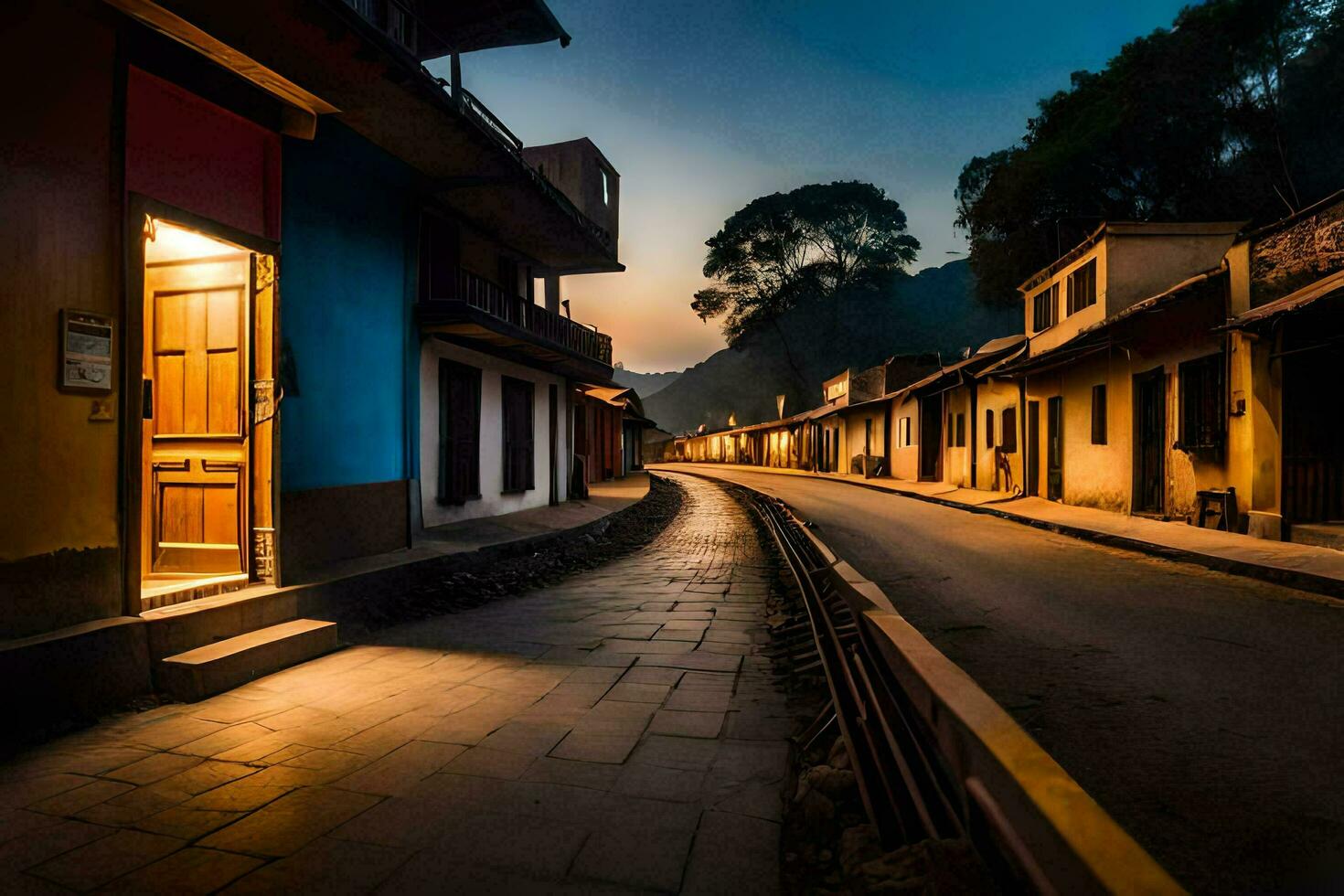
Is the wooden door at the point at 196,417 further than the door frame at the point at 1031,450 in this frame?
No

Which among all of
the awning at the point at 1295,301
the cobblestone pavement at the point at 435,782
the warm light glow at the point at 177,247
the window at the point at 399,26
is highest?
the window at the point at 399,26

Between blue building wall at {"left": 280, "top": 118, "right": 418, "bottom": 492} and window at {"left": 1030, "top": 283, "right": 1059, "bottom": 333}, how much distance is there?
16.5 metres

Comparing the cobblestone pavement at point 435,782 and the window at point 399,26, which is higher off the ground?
the window at point 399,26

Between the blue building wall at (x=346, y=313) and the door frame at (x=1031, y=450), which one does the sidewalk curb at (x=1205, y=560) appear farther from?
the blue building wall at (x=346, y=313)

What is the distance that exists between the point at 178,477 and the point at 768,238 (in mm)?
51234

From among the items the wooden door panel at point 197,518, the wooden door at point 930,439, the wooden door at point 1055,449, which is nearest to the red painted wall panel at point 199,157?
the wooden door panel at point 197,518

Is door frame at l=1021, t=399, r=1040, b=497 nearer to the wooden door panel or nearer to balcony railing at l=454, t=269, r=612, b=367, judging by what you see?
balcony railing at l=454, t=269, r=612, b=367

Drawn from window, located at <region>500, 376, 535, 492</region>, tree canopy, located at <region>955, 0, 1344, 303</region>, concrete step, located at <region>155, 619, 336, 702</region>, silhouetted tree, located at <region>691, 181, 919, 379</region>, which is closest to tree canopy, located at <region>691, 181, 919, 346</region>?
silhouetted tree, located at <region>691, 181, 919, 379</region>

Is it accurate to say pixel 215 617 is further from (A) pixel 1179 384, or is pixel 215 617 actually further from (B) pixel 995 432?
(B) pixel 995 432

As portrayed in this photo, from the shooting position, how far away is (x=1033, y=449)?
53.8 feet

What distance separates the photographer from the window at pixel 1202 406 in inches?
380

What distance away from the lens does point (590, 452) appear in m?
23.2

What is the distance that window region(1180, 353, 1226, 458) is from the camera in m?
9.65

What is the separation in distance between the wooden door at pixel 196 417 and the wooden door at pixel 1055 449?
16.0 metres
